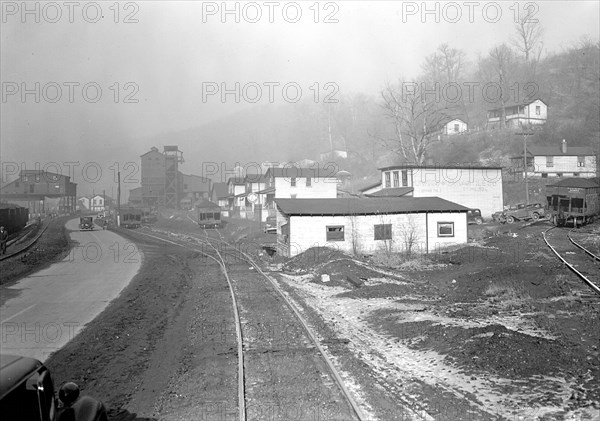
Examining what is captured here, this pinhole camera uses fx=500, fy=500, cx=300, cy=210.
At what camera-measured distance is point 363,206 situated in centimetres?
3319

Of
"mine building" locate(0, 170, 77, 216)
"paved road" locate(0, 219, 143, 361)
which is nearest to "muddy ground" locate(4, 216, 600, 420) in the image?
"paved road" locate(0, 219, 143, 361)

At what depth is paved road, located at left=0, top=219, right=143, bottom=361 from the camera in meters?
12.0

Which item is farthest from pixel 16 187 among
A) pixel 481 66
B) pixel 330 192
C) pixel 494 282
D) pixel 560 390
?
pixel 560 390

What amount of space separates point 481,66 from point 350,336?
108m

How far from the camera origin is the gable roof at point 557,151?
71.0 metres

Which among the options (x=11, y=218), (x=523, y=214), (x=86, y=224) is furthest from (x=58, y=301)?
(x=86, y=224)

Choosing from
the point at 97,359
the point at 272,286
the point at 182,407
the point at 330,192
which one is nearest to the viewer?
the point at 182,407

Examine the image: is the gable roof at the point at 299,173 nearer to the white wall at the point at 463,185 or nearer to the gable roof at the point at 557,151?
the white wall at the point at 463,185

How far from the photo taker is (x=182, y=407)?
7.75 metres

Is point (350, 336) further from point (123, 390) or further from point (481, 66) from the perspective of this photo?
point (481, 66)

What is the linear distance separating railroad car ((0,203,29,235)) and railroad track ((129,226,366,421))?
→ 122 ft

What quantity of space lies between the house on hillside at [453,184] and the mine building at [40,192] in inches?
3357

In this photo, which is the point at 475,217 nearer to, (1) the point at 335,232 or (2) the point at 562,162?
(1) the point at 335,232

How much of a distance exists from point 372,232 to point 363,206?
2.39m
